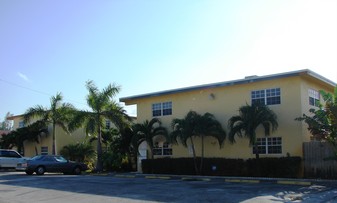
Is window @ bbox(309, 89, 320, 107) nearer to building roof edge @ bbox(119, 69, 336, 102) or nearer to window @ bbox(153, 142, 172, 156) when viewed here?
building roof edge @ bbox(119, 69, 336, 102)

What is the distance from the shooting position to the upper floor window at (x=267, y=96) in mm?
23062

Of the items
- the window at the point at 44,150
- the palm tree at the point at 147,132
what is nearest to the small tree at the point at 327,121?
the palm tree at the point at 147,132

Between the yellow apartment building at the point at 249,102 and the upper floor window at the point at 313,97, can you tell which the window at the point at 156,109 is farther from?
the upper floor window at the point at 313,97

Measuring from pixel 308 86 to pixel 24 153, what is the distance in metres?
Result: 29.1

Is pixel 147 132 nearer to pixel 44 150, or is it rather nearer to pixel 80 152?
pixel 80 152

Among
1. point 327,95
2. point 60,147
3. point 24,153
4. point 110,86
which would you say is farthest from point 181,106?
point 24,153

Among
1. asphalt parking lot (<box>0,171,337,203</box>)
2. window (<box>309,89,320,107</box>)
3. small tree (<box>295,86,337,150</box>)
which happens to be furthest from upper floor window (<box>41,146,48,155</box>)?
small tree (<box>295,86,337,150</box>)

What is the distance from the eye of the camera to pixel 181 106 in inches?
1086

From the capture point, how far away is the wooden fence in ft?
67.8

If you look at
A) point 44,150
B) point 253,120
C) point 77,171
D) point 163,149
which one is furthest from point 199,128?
point 44,150

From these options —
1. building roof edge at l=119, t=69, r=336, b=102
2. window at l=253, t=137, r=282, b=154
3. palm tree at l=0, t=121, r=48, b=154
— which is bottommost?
window at l=253, t=137, r=282, b=154

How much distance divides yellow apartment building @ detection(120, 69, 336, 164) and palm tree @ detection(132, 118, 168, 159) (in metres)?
0.82

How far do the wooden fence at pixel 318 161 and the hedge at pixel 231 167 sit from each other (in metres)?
0.53

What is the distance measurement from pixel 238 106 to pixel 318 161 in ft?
18.7
